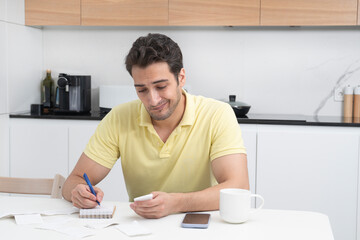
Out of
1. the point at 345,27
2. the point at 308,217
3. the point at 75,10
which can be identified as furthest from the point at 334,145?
the point at 75,10

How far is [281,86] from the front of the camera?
11.3 feet

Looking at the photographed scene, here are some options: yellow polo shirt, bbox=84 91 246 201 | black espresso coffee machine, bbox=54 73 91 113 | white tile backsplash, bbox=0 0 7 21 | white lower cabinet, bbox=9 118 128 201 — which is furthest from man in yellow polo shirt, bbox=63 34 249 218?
white tile backsplash, bbox=0 0 7 21

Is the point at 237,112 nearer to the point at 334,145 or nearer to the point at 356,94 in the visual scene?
the point at 334,145

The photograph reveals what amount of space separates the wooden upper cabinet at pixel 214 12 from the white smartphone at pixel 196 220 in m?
2.04

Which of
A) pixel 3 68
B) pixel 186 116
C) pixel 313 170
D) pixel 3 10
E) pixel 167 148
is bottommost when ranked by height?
pixel 313 170

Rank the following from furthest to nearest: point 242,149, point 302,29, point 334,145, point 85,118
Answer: point 302,29 → point 85,118 → point 334,145 → point 242,149

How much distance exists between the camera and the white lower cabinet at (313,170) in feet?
9.46

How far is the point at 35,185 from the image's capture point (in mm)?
1752

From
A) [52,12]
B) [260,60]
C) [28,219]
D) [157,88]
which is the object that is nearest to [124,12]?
[52,12]

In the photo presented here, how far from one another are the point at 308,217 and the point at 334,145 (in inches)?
63.8

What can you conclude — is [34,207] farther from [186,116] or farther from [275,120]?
[275,120]

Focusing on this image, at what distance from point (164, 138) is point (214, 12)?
1644mm

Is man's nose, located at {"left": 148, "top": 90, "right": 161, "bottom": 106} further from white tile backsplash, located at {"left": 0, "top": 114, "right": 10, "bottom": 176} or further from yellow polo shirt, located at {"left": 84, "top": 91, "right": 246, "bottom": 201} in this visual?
white tile backsplash, located at {"left": 0, "top": 114, "right": 10, "bottom": 176}

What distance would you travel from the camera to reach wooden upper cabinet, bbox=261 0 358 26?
3.06 meters
